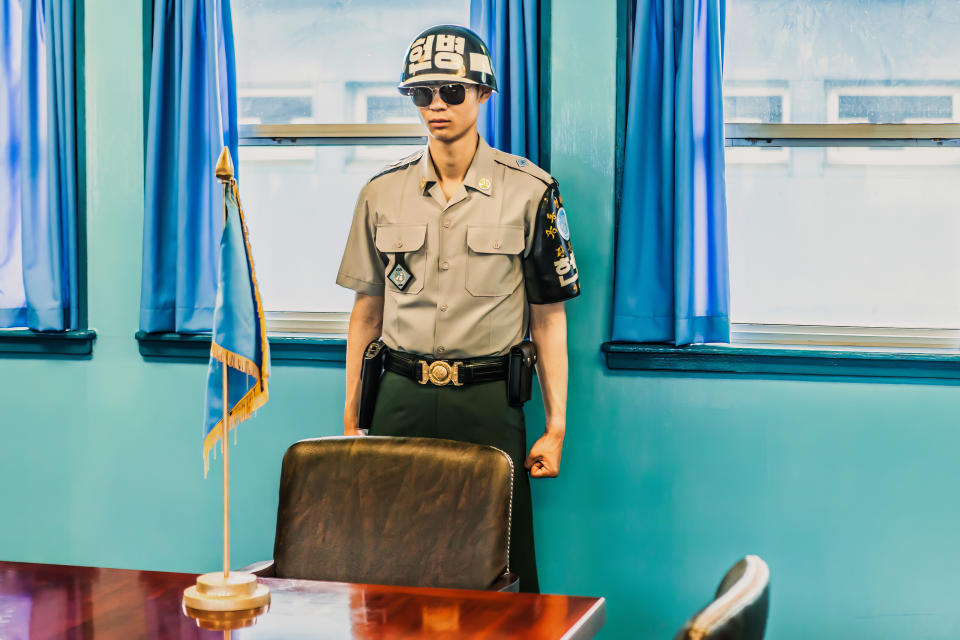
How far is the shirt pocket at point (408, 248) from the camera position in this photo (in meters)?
2.23

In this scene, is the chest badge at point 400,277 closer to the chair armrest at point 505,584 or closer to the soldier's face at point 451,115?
the soldier's face at point 451,115

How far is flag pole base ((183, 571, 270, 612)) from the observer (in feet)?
4.07

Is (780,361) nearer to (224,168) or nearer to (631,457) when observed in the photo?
(631,457)

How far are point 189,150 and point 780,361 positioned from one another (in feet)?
6.21

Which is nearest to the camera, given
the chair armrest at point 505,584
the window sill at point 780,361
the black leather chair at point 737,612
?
the black leather chair at point 737,612

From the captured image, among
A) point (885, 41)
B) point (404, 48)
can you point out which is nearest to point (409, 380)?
point (404, 48)

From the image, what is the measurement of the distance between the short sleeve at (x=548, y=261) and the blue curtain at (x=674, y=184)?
363 mm

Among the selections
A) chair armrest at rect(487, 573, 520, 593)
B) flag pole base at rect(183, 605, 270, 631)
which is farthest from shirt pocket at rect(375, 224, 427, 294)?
flag pole base at rect(183, 605, 270, 631)

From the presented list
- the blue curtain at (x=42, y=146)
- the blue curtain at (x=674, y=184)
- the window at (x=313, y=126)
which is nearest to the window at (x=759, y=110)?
the blue curtain at (x=674, y=184)

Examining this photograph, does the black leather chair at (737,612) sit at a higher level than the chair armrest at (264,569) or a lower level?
higher

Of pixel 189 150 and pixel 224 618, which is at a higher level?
pixel 189 150

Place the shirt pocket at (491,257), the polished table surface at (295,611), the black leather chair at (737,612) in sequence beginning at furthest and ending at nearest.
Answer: the shirt pocket at (491,257)
the polished table surface at (295,611)
the black leather chair at (737,612)

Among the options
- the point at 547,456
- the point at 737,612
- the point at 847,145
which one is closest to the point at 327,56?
the point at 547,456

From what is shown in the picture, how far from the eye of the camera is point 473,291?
2191 millimetres
